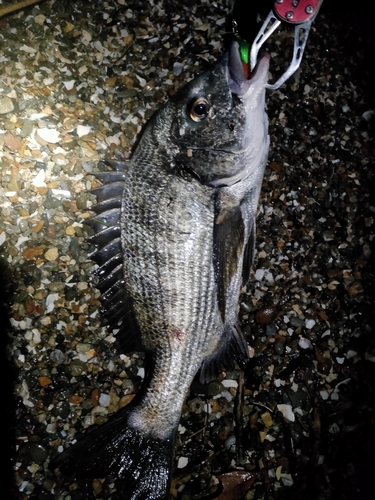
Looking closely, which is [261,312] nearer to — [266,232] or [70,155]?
[266,232]

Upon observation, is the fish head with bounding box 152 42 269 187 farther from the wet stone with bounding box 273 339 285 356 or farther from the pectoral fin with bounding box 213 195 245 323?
the wet stone with bounding box 273 339 285 356

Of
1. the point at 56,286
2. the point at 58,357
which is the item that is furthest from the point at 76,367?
the point at 56,286

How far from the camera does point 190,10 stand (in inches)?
98.0

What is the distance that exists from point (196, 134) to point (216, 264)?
0.60 meters

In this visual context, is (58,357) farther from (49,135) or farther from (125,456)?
(49,135)

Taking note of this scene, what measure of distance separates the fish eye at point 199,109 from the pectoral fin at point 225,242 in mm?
365

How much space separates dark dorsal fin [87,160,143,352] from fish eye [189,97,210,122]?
1.42 ft

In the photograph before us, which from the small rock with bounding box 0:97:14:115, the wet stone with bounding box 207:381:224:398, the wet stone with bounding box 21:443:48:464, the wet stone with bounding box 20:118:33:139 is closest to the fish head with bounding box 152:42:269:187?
the wet stone with bounding box 20:118:33:139

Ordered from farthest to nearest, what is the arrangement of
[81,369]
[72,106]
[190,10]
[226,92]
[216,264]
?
[190,10] < [72,106] < [81,369] < [216,264] < [226,92]

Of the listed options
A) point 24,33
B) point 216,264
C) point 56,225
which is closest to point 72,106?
point 24,33

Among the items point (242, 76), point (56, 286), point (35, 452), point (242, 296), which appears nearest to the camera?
point (242, 76)

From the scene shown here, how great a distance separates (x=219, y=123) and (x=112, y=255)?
0.82 meters

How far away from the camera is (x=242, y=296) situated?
2.32 meters

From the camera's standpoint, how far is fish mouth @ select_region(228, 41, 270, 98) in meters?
1.79
